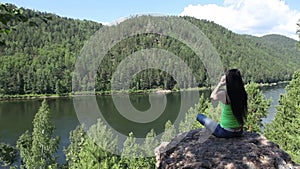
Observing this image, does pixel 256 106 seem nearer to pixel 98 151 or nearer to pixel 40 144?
pixel 98 151

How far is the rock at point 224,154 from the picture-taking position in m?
4.44

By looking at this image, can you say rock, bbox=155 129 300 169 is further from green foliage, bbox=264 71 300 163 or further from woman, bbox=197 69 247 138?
green foliage, bbox=264 71 300 163

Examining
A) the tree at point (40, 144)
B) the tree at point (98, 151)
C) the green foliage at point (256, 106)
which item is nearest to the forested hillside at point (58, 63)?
the tree at point (40, 144)

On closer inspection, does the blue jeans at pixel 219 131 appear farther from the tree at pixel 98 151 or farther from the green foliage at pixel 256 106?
the green foliage at pixel 256 106

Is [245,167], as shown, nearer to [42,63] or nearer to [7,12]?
[7,12]

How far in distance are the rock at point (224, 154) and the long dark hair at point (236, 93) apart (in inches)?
17.2

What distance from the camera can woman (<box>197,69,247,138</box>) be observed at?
5.04 m

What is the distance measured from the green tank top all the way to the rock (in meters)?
0.24

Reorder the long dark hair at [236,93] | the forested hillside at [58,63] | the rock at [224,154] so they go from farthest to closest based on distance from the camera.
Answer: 1. the forested hillside at [58,63]
2. the long dark hair at [236,93]
3. the rock at [224,154]

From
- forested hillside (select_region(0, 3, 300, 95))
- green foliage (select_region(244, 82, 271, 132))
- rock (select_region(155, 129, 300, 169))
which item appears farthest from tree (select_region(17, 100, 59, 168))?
forested hillside (select_region(0, 3, 300, 95))

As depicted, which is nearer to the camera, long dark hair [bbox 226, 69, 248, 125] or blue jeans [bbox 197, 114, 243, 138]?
long dark hair [bbox 226, 69, 248, 125]

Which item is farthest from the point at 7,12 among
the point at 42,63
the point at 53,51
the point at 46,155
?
the point at 53,51

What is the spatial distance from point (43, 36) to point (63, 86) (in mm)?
82780

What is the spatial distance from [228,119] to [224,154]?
834mm
